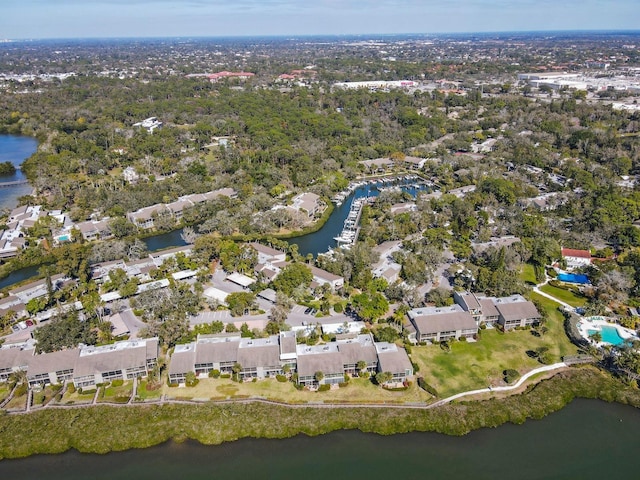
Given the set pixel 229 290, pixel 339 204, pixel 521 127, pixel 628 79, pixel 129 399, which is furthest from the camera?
pixel 628 79

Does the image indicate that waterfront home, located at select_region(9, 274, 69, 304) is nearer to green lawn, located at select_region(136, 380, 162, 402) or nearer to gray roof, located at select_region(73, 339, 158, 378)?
gray roof, located at select_region(73, 339, 158, 378)

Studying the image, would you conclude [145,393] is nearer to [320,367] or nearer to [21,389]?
[21,389]

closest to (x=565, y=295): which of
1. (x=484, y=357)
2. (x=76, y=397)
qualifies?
(x=484, y=357)

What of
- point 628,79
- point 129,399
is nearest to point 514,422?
point 129,399

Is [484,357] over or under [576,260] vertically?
under

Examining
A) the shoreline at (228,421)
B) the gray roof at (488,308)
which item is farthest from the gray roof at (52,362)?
the gray roof at (488,308)

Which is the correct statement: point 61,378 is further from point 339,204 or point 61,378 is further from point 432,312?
point 339,204

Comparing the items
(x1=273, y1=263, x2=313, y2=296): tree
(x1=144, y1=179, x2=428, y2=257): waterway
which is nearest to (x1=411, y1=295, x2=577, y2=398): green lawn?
(x1=273, y1=263, x2=313, y2=296): tree
